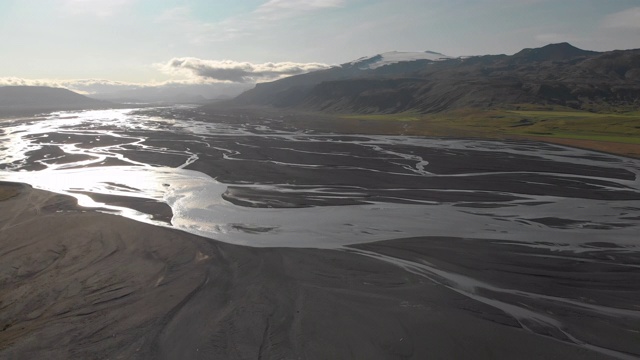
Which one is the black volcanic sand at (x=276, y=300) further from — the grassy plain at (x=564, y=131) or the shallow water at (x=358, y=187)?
the grassy plain at (x=564, y=131)

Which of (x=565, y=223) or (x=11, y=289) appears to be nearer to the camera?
(x=11, y=289)

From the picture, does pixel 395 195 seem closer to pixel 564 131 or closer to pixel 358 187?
pixel 358 187

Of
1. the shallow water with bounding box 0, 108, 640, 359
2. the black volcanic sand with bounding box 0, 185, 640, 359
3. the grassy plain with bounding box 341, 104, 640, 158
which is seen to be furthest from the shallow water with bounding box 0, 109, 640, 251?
the grassy plain with bounding box 341, 104, 640, 158

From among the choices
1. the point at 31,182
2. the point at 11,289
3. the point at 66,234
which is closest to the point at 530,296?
the point at 11,289

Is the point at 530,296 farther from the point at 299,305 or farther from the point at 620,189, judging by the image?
the point at 620,189

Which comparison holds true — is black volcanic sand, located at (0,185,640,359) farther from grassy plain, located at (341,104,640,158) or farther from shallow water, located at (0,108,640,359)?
grassy plain, located at (341,104,640,158)

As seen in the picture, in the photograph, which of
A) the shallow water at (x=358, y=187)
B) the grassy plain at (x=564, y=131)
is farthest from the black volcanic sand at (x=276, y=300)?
the grassy plain at (x=564, y=131)
